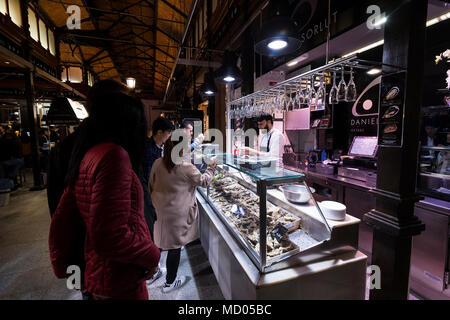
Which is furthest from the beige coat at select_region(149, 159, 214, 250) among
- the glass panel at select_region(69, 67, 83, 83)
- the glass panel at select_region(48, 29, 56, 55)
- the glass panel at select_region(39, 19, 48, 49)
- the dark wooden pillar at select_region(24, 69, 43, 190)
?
the glass panel at select_region(69, 67, 83, 83)

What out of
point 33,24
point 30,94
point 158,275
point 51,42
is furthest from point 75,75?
point 158,275

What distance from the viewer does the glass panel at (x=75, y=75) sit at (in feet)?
42.0

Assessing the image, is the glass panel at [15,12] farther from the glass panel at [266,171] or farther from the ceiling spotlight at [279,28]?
the glass panel at [266,171]

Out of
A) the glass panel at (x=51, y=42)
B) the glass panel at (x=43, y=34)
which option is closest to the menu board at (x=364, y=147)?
the glass panel at (x=43, y=34)

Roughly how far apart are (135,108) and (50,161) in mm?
718

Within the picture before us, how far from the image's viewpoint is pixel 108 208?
3.40 ft

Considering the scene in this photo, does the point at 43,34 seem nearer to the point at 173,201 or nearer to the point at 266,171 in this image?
the point at 173,201

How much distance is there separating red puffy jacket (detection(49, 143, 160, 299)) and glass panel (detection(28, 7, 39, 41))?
962cm

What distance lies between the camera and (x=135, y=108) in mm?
1252

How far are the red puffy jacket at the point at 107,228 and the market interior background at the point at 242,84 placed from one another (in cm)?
156

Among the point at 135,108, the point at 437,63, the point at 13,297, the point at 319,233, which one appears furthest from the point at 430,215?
the point at 13,297

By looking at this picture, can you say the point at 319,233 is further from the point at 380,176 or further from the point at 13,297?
the point at 13,297
